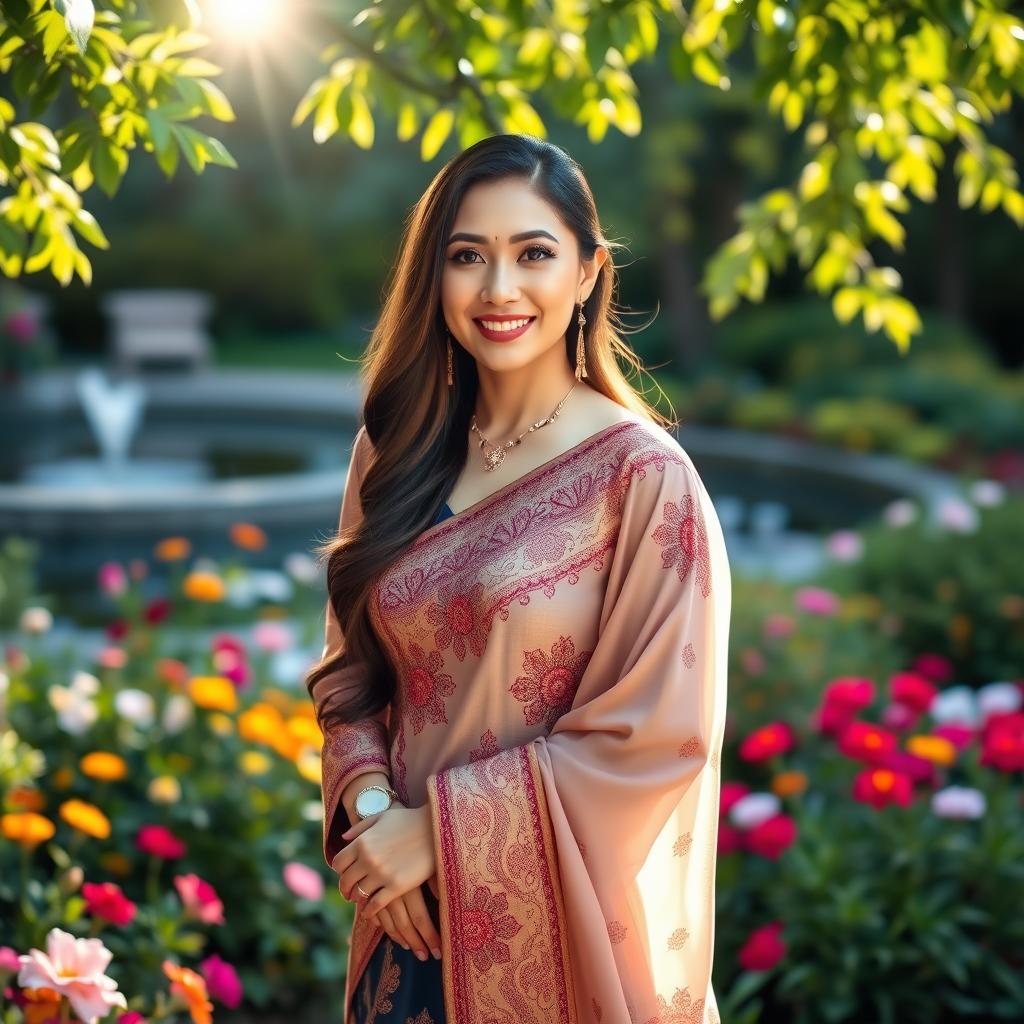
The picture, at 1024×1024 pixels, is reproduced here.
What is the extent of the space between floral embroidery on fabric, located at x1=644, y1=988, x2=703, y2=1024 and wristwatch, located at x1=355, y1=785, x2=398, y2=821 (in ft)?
1.65

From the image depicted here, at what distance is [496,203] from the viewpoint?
209 cm

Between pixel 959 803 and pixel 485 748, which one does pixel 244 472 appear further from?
pixel 485 748

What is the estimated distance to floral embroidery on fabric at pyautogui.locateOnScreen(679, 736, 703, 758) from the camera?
196 cm

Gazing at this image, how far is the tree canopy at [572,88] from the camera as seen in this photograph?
230cm

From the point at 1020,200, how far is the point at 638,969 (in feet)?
6.43

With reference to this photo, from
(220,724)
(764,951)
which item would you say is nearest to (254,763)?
(220,724)

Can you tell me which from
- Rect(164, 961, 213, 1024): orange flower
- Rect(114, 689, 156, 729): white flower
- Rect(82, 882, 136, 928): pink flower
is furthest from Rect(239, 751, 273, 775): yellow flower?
Rect(164, 961, 213, 1024): orange flower

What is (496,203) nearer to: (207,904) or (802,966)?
(207,904)

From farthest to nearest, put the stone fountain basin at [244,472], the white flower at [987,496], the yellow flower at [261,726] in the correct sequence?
the stone fountain basin at [244,472] < the white flower at [987,496] < the yellow flower at [261,726]

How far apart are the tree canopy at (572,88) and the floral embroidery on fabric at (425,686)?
899mm

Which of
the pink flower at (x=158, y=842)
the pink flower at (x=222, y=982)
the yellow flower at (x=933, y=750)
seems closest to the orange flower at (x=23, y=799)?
the pink flower at (x=158, y=842)

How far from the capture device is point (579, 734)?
2.01 m

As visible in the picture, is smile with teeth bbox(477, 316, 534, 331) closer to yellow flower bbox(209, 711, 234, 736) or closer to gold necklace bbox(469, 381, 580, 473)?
gold necklace bbox(469, 381, 580, 473)

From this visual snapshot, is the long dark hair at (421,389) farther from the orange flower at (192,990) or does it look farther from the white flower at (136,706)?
the white flower at (136,706)
